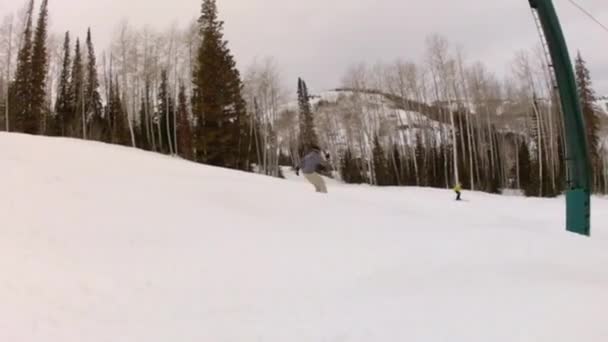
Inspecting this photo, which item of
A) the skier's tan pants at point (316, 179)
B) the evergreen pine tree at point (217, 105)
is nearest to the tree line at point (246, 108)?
the evergreen pine tree at point (217, 105)


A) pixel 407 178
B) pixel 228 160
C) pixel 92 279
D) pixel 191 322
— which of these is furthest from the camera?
pixel 407 178

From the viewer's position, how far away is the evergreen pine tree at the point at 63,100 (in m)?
42.3

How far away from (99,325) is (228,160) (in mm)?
30137

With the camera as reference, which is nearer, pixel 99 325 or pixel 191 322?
pixel 99 325

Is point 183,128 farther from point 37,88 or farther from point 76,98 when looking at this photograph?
point 76,98

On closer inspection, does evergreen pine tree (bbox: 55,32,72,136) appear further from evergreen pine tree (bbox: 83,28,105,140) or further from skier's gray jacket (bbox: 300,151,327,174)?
skier's gray jacket (bbox: 300,151,327,174)

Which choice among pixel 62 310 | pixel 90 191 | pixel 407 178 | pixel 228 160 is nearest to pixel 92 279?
pixel 62 310

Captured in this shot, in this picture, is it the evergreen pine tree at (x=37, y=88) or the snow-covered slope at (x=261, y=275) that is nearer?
the snow-covered slope at (x=261, y=275)

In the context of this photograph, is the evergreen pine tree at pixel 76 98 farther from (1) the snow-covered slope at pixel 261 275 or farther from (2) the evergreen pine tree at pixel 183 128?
(1) the snow-covered slope at pixel 261 275

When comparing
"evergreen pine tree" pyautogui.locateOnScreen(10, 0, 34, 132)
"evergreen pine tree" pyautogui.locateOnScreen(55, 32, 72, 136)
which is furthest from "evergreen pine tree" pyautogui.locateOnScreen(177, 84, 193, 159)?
"evergreen pine tree" pyautogui.locateOnScreen(10, 0, 34, 132)

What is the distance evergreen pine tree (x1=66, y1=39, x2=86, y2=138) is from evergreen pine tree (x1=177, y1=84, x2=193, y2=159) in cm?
884

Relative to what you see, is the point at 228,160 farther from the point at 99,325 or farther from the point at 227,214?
the point at 99,325

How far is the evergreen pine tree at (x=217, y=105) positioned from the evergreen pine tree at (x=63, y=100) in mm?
16193

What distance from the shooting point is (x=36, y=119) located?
36.3 metres
